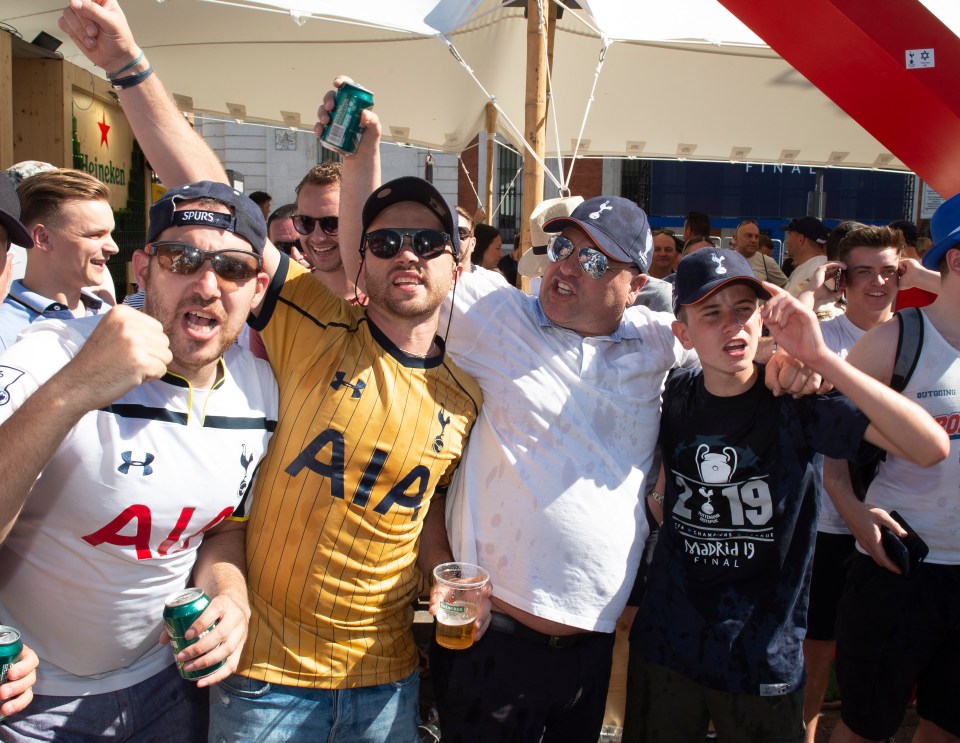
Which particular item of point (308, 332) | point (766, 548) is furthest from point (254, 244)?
point (766, 548)

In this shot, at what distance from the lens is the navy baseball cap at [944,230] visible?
105 inches

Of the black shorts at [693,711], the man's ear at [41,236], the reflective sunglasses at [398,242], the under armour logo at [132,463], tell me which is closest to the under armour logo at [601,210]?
the reflective sunglasses at [398,242]

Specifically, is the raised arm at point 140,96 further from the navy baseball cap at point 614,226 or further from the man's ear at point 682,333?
the man's ear at point 682,333

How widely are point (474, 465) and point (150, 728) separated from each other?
3.79 ft

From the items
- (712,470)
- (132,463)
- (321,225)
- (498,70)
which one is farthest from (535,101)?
(132,463)

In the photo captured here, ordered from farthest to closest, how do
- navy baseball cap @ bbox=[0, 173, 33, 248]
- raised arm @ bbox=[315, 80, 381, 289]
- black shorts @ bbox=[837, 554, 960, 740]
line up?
black shorts @ bbox=[837, 554, 960, 740] → navy baseball cap @ bbox=[0, 173, 33, 248] → raised arm @ bbox=[315, 80, 381, 289]

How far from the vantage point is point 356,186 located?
246cm

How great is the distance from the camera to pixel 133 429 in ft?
6.20

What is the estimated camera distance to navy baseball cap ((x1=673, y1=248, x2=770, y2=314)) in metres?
2.45

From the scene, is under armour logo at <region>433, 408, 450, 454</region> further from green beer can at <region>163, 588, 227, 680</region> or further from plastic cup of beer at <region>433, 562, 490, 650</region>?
green beer can at <region>163, 588, 227, 680</region>

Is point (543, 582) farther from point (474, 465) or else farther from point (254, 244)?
point (254, 244)

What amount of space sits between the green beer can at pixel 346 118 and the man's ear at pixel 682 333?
3.92ft

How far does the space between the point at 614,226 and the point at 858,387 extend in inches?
36.1

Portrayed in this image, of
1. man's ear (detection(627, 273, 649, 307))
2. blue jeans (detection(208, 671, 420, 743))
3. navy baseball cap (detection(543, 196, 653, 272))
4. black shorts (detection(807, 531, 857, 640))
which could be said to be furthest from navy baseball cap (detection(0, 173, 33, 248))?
black shorts (detection(807, 531, 857, 640))
